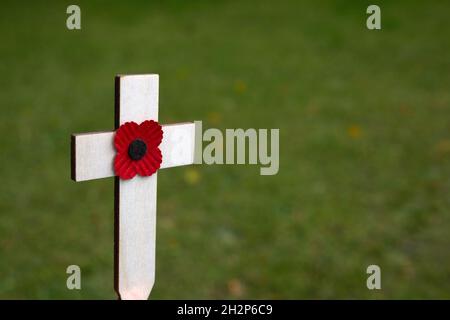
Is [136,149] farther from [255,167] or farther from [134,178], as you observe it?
[255,167]

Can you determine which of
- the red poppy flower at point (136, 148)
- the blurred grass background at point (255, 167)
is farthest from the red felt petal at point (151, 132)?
the blurred grass background at point (255, 167)

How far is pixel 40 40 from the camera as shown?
813 centimetres

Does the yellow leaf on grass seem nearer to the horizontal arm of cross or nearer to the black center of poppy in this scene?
the horizontal arm of cross

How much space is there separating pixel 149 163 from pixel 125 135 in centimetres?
14

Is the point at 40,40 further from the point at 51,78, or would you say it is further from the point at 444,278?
A: the point at 444,278

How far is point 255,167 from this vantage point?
4539 millimetres

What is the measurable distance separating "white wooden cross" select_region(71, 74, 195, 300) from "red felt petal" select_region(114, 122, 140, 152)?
19mm

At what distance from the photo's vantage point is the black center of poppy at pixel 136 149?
1834 millimetres

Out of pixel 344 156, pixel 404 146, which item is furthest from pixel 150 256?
pixel 404 146

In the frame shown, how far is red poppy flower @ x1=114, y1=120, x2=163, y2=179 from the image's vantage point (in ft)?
5.96

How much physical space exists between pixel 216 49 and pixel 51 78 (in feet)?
7.59

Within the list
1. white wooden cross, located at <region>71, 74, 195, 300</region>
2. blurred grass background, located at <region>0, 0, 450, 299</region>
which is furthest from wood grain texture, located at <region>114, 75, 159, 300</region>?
blurred grass background, located at <region>0, 0, 450, 299</region>

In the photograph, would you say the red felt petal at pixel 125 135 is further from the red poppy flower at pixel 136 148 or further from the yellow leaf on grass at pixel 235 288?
the yellow leaf on grass at pixel 235 288

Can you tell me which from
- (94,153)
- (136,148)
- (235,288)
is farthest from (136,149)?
(235,288)
